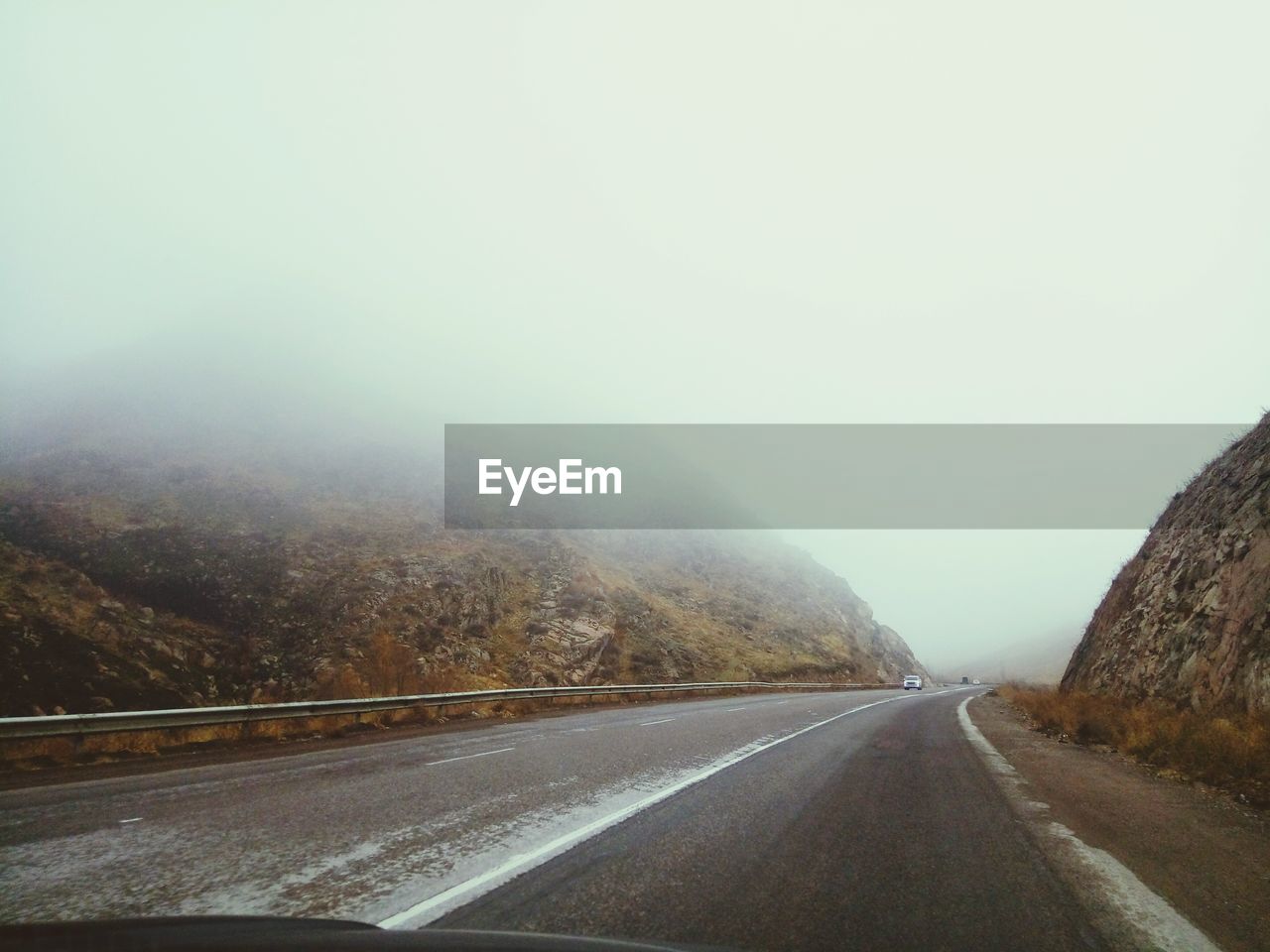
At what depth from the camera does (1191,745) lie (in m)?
10.2

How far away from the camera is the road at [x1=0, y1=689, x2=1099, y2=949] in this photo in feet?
12.8

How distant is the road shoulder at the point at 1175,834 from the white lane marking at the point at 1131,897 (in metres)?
0.09

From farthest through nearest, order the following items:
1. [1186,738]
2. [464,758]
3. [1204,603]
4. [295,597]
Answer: [295,597] → [1204,603] → [1186,738] → [464,758]

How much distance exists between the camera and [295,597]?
97.2 feet

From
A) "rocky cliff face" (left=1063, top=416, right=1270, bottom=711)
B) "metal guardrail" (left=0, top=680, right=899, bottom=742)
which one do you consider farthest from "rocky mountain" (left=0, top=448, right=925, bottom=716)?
"rocky cliff face" (left=1063, top=416, right=1270, bottom=711)

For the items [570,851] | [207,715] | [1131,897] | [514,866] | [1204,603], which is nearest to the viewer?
[1131,897]

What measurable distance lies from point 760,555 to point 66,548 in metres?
59.2

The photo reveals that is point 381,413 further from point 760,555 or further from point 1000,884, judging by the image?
point 1000,884

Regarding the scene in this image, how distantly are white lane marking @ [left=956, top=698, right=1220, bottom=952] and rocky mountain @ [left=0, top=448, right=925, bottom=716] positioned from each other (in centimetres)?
1851

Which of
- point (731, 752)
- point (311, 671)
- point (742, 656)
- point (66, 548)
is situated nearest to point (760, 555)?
point (742, 656)

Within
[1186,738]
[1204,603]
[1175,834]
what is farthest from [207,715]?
[1204,603]
